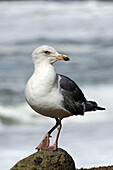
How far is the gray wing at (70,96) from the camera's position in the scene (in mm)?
4004

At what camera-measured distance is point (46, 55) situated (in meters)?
3.86

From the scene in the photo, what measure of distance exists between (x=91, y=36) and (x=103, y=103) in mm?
11125

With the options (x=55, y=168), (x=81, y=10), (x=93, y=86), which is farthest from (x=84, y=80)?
(x=81, y=10)

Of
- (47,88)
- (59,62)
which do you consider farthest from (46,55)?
(59,62)

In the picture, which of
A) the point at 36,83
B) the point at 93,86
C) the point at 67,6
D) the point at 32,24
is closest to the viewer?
the point at 36,83

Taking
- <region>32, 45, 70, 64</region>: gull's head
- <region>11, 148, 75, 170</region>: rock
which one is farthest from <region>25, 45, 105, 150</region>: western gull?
<region>11, 148, 75, 170</region>: rock

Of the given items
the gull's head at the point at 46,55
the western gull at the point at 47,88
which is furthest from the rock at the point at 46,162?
the gull's head at the point at 46,55

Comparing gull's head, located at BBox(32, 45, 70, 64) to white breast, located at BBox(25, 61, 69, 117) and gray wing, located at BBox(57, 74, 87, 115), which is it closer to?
white breast, located at BBox(25, 61, 69, 117)

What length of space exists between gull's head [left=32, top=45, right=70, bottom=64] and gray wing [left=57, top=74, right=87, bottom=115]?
255 mm

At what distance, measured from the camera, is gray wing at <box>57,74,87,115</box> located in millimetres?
4004

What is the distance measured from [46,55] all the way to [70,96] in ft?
1.50

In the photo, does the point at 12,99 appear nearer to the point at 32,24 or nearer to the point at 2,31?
the point at 2,31

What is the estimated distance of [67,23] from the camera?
2284 cm

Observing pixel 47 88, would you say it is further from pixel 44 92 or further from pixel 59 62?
pixel 59 62
